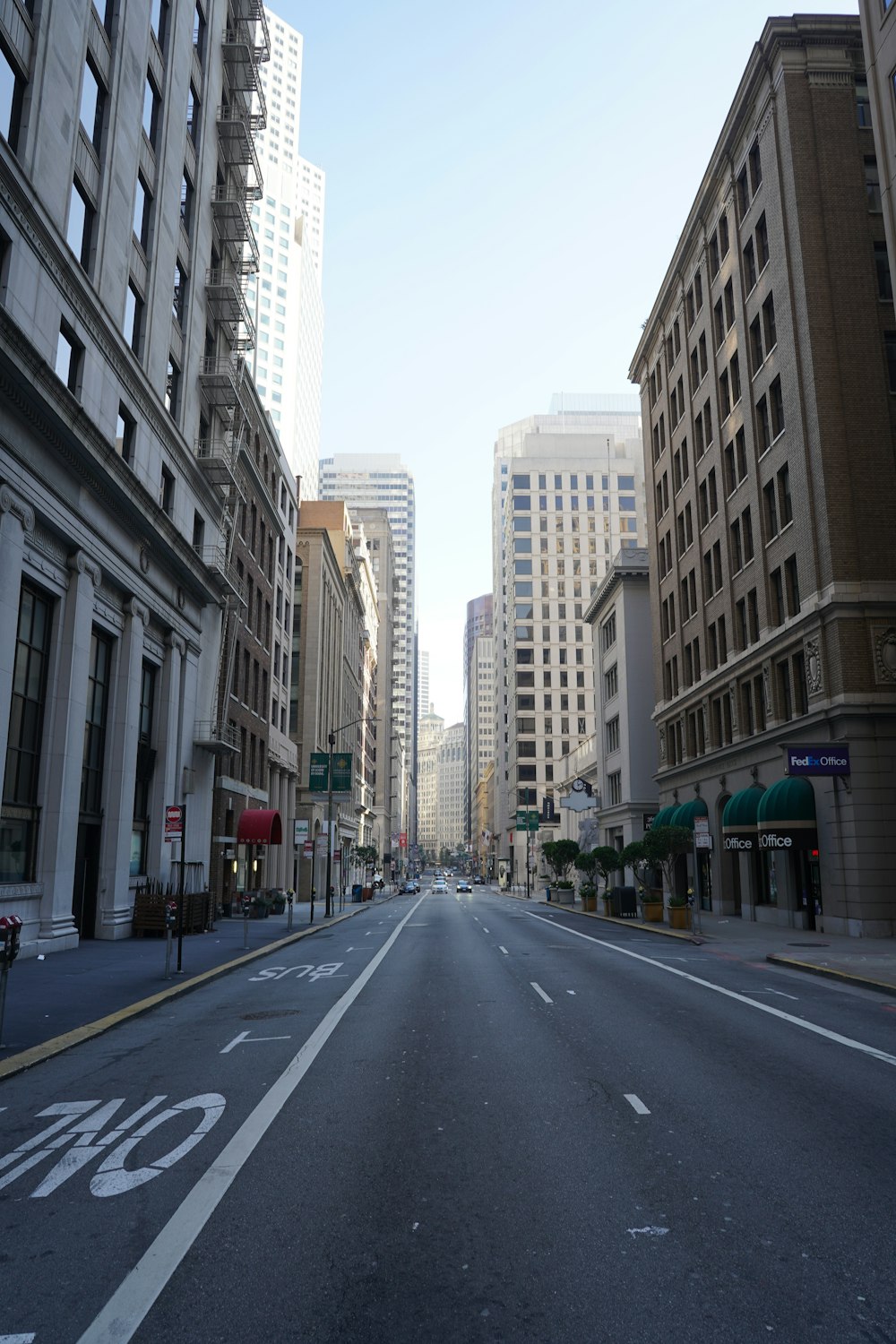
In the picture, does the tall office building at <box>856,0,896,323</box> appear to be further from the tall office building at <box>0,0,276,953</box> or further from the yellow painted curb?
the yellow painted curb

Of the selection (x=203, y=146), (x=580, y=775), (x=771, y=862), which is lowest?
(x=771, y=862)

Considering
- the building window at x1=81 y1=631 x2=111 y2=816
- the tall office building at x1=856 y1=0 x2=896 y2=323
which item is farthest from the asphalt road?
the tall office building at x1=856 y1=0 x2=896 y2=323

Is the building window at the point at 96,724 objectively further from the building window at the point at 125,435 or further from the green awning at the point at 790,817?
the green awning at the point at 790,817

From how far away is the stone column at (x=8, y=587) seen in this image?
20.5 metres

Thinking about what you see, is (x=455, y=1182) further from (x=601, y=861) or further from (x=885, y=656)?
(x=601, y=861)

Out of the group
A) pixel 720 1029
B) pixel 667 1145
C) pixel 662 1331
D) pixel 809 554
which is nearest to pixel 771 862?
pixel 809 554

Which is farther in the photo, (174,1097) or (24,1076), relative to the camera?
(24,1076)

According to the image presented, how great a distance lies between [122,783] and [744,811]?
865 inches

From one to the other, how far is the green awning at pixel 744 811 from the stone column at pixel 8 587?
24947 millimetres

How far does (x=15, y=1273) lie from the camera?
514cm

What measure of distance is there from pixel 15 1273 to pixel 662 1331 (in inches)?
136

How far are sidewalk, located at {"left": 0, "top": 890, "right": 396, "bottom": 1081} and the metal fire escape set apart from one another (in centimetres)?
1269

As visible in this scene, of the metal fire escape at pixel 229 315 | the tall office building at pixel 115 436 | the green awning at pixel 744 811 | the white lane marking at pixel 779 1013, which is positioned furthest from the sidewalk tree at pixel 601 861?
the white lane marking at pixel 779 1013

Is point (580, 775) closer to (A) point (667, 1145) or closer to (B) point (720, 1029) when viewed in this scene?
(B) point (720, 1029)
